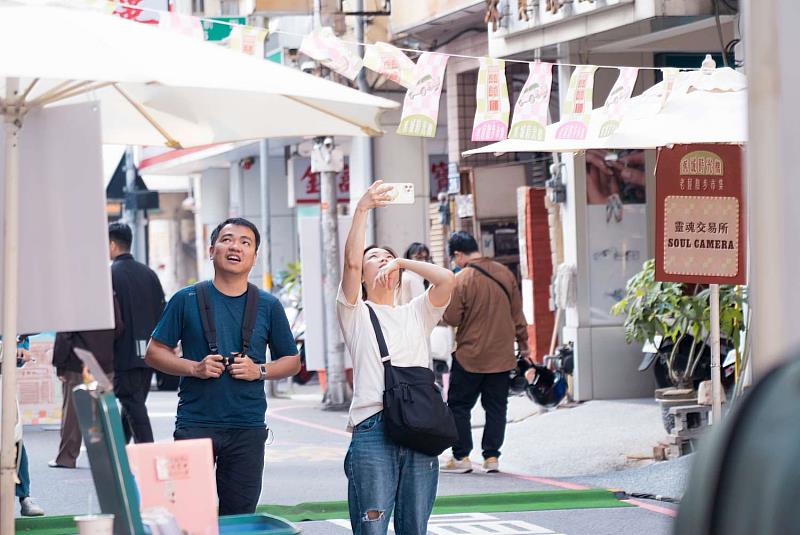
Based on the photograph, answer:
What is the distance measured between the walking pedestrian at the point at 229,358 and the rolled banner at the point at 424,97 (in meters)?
3.65

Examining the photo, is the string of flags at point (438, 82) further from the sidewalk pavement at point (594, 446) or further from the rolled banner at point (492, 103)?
the sidewalk pavement at point (594, 446)

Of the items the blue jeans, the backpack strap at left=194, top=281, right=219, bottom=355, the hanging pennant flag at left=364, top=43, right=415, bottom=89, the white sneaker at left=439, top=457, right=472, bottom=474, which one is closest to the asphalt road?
the white sneaker at left=439, top=457, right=472, bottom=474

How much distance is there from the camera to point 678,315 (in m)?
11.8

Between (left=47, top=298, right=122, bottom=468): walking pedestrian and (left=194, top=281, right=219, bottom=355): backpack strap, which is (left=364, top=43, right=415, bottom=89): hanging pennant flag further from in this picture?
(left=194, top=281, right=219, bottom=355): backpack strap

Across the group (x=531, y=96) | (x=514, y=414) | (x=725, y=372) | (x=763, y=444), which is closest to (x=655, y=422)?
(x=725, y=372)

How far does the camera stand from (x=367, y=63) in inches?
405

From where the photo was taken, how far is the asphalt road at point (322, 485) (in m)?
9.39

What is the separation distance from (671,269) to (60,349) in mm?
5356

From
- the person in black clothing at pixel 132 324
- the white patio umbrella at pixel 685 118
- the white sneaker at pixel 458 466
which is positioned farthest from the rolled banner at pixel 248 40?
the white sneaker at pixel 458 466

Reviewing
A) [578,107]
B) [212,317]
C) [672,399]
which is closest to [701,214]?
[578,107]

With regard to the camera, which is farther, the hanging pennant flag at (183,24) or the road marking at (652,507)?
the hanging pennant flag at (183,24)

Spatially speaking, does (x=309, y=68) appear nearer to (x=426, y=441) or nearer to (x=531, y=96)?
(x=531, y=96)

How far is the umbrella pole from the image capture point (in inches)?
213

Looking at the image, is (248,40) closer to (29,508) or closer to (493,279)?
(493,279)
